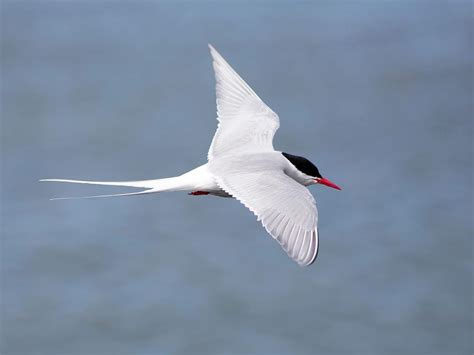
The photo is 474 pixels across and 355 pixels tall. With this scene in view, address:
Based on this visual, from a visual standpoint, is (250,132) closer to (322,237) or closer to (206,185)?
(206,185)

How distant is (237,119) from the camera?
7.11m

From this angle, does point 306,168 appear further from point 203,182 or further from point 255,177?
point 203,182

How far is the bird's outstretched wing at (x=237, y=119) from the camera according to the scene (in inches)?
269

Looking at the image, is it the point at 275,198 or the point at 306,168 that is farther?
the point at 306,168

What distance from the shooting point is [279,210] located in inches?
222

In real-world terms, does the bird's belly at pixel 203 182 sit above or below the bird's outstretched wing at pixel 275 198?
below

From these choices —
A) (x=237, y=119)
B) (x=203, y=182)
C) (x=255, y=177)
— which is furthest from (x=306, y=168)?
(x=237, y=119)

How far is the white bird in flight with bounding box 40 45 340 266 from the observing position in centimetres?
550

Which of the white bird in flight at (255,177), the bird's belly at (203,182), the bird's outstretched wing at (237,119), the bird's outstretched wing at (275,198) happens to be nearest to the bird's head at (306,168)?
the white bird in flight at (255,177)

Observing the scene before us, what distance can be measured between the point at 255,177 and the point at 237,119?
3.86 ft

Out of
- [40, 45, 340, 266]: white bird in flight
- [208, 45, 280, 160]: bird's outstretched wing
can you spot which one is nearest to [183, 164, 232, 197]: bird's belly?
[40, 45, 340, 266]: white bird in flight

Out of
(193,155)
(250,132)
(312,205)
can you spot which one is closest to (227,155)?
(250,132)

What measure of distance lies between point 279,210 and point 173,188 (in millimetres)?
818

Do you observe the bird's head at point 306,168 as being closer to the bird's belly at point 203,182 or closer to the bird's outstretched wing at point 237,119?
the bird's outstretched wing at point 237,119
